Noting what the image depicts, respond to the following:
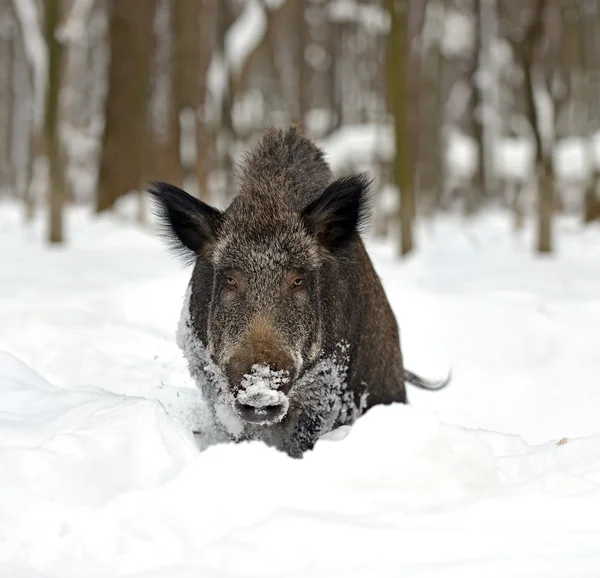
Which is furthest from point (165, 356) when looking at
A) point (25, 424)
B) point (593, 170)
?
point (593, 170)

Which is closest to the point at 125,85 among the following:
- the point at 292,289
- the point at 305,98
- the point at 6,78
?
the point at 305,98

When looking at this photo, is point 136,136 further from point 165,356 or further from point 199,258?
point 199,258

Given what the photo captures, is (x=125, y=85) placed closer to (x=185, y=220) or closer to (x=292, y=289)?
(x=185, y=220)

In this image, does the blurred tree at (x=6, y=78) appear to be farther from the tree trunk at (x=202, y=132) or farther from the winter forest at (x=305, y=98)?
the tree trunk at (x=202, y=132)

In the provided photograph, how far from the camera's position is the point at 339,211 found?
4.33 metres

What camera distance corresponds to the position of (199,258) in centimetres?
447

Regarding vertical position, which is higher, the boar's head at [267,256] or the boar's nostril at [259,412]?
the boar's head at [267,256]

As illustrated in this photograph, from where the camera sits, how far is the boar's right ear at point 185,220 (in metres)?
4.18

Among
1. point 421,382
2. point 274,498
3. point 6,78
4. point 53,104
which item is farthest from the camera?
point 6,78

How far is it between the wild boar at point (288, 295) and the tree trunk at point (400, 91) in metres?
7.39

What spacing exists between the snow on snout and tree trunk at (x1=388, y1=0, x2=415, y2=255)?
9.21 meters

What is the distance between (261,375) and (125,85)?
14370 millimetres

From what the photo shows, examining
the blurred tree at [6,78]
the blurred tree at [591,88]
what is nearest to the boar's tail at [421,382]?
the blurred tree at [591,88]

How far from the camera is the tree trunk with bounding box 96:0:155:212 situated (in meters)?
16.4
